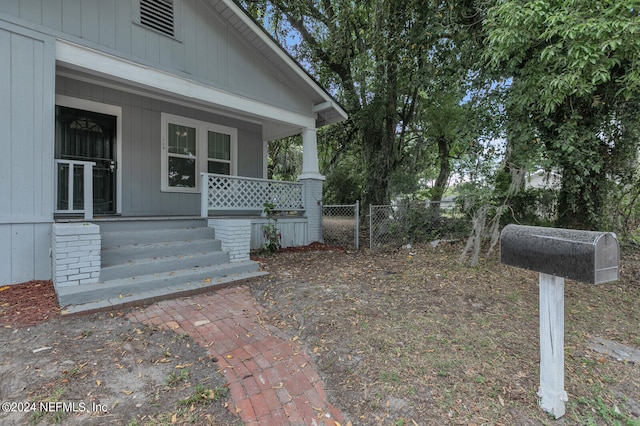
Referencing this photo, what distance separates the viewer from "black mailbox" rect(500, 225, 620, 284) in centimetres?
168

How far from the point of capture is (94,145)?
20.2 ft

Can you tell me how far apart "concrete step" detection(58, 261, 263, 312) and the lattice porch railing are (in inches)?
62.1

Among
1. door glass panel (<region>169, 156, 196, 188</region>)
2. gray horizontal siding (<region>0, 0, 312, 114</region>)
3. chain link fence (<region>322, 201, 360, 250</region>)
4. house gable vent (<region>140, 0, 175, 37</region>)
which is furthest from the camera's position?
chain link fence (<region>322, 201, 360, 250</region>)

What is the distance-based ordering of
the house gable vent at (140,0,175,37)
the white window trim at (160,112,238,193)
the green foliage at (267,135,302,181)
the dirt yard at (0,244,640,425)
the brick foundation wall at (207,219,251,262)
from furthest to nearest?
the green foliage at (267,135,302,181)
the white window trim at (160,112,238,193)
the house gable vent at (140,0,175,37)
the brick foundation wall at (207,219,251,262)
the dirt yard at (0,244,640,425)

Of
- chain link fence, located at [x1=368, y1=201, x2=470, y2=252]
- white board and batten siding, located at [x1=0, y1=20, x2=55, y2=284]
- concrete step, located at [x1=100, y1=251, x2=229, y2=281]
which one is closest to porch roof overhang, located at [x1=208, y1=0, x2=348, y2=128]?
chain link fence, located at [x1=368, y1=201, x2=470, y2=252]

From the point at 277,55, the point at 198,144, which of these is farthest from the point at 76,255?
the point at 277,55

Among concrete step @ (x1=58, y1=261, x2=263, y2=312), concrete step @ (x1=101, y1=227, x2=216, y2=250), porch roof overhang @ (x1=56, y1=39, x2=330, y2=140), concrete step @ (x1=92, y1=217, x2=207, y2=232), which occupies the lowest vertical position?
concrete step @ (x1=58, y1=261, x2=263, y2=312)

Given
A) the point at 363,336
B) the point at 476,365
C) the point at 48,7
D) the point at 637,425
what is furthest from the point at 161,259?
the point at 637,425

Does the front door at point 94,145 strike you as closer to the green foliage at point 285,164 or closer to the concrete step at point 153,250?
the concrete step at point 153,250

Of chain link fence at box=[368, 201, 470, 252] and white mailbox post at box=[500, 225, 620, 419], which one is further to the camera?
chain link fence at box=[368, 201, 470, 252]

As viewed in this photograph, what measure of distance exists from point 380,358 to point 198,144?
6630mm

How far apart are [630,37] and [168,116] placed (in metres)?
7.69

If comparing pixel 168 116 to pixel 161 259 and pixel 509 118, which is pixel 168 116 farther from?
pixel 509 118

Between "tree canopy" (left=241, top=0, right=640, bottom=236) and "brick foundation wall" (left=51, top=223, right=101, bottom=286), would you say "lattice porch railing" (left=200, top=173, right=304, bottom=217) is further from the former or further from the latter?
"tree canopy" (left=241, top=0, right=640, bottom=236)
